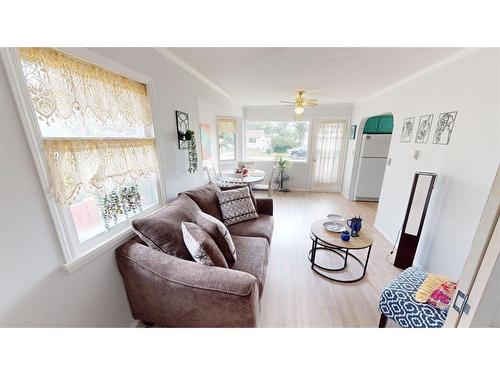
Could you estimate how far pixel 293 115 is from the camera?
4641 mm

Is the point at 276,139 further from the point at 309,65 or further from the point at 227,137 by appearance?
the point at 309,65

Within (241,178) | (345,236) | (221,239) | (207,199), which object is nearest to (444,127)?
(345,236)

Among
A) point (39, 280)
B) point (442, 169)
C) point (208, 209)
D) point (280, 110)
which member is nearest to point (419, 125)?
point (442, 169)

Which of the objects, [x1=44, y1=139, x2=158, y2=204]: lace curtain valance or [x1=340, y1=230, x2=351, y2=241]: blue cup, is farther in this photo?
[x1=340, y1=230, x2=351, y2=241]: blue cup

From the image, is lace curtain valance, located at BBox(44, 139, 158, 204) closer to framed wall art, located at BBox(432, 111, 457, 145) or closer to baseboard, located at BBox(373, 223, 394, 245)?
framed wall art, located at BBox(432, 111, 457, 145)

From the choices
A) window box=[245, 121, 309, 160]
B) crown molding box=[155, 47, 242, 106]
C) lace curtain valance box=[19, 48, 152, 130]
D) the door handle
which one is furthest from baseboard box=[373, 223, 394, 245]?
crown molding box=[155, 47, 242, 106]

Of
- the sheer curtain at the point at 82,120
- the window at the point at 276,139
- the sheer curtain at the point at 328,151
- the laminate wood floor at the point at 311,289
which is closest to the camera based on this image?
the sheer curtain at the point at 82,120

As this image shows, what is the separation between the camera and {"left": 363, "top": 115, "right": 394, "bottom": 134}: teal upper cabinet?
12.7 feet

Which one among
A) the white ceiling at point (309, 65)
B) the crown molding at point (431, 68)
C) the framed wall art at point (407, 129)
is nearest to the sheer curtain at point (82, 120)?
the white ceiling at point (309, 65)

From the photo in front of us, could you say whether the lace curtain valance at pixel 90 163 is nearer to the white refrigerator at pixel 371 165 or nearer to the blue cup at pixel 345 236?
the blue cup at pixel 345 236

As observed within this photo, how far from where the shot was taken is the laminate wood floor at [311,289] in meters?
1.48

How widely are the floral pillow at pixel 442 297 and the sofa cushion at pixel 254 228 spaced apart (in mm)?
1220

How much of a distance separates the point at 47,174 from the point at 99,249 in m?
0.52

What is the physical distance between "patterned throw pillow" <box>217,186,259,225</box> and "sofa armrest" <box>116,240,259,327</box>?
95 cm
